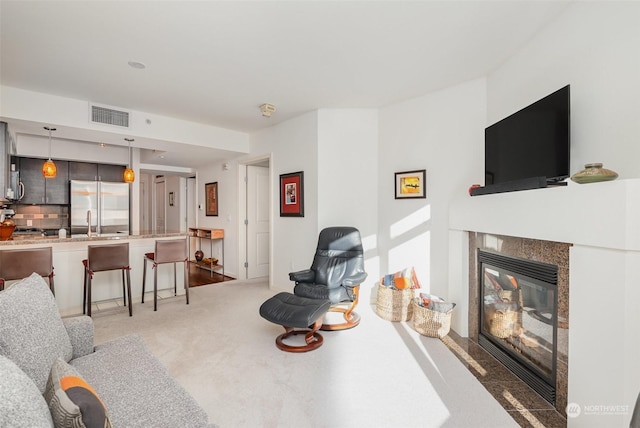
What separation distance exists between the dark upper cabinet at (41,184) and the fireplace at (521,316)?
6493mm

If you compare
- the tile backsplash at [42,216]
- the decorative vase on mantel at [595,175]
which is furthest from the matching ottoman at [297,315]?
the tile backsplash at [42,216]

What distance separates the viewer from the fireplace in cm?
201

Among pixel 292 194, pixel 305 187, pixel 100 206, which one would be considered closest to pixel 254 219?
pixel 292 194

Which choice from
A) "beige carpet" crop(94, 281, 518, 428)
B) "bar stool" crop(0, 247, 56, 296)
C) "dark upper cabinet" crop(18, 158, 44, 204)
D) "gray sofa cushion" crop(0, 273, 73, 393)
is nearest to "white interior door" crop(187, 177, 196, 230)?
"dark upper cabinet" crop(18, 158, 44, 204)

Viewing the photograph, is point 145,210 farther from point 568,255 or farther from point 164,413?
point 568,255

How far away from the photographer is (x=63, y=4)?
2027mm

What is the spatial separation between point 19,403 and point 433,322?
2.86 metres

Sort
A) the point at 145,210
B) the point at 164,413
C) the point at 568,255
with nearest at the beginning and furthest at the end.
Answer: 1. the point at 164,413
2. the point at 568,255
3. the point at 145,210

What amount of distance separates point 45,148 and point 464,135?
Result: 612cm

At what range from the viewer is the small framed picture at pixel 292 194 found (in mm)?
4289

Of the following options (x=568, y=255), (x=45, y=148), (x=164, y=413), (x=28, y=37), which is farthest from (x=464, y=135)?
(x=45, y=148)

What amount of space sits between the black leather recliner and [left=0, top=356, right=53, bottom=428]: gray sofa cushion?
2473 millimetres

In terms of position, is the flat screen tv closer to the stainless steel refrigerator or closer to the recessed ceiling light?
the recessed ceiling light

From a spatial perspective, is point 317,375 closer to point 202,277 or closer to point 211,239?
point 202,277
